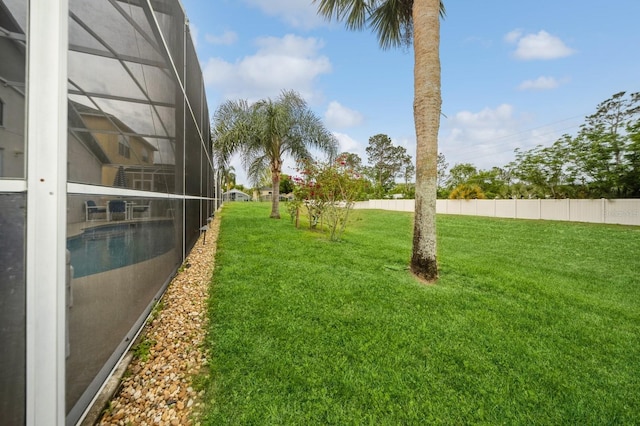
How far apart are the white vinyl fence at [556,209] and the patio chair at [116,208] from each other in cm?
859

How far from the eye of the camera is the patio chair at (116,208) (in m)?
1.62

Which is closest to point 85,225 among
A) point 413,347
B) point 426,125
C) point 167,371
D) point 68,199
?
point 68,199

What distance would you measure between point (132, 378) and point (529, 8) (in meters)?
14.5

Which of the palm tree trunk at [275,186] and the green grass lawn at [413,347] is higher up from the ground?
the palm tree trunk at [275,186]

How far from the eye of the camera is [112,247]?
64.9 inches

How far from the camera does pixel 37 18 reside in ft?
3.38

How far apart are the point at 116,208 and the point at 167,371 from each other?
1164 millimetres

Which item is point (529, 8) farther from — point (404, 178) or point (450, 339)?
point (404, 178)

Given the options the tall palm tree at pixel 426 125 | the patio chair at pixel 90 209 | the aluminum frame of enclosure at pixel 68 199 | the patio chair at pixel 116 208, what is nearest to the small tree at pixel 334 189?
the tall palm tree at pixel 426 125

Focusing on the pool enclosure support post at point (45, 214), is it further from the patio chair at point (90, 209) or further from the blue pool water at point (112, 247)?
the patio chair at point (90, 209)

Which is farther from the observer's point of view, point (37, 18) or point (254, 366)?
point (254, 366)

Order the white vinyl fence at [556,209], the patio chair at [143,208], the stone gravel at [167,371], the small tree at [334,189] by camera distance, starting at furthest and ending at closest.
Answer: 1. the white vinyl fence at [556,209]
2. the small tree at [334,189]
3. the patio chair at [143,208]
4. the stone gravel at [167,371]

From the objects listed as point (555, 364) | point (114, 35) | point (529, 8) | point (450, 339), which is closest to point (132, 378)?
point (114, 35)

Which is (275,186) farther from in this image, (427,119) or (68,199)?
(68,199)
